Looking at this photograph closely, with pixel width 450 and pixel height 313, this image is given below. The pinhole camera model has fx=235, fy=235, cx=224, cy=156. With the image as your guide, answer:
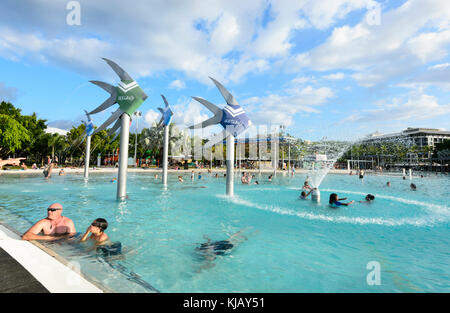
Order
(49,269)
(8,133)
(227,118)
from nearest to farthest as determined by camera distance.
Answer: (49,269)
(227,118)
(8,133)

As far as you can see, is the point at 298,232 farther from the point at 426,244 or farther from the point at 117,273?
the point at 117,273

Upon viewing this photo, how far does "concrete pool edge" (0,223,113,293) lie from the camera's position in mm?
3814

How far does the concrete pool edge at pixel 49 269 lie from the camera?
3.81 meters

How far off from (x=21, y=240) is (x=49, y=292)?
3788mm

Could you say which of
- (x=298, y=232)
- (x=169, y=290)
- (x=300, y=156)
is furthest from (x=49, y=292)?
(x=300, y=156)

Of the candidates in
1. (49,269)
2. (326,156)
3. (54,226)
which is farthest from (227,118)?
(326,156)

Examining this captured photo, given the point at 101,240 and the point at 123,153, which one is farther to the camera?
the point at 123,153

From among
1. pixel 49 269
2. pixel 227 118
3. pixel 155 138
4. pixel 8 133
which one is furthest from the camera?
pixel 155 138

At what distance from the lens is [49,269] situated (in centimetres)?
442

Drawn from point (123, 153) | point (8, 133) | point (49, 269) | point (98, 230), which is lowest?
point (49, 269)

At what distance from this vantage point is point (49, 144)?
61094 mm

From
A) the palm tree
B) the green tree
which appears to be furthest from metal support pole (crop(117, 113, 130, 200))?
the palm tree

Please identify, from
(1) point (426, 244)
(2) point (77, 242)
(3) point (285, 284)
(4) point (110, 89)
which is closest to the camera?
(3) point (285, 284)

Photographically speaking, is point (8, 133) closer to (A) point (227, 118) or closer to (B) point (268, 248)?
(A) point (227, 118)
